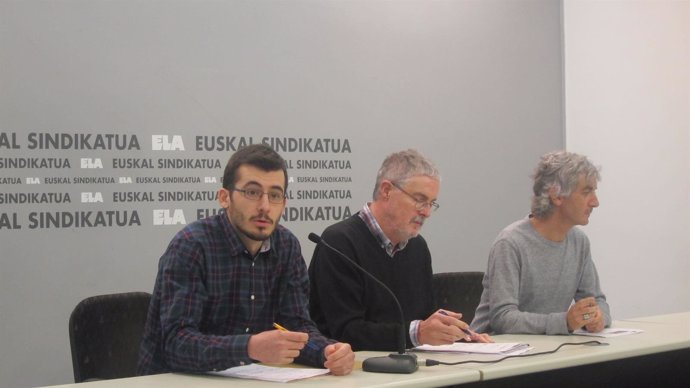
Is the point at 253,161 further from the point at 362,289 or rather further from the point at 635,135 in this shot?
the point at 635,135

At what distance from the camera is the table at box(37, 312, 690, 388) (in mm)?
1989

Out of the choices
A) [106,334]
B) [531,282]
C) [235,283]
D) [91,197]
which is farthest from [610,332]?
[91,197]

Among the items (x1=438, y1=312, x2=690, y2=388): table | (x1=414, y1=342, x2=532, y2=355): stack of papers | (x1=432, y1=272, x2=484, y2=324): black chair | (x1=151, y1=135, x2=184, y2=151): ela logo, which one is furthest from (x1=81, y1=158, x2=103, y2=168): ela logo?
(x1=438, y1=312, x2=690, y2=388): table

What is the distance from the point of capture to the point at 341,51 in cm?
403

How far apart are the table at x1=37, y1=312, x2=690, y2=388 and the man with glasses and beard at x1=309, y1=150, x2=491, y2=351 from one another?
13 centimetres

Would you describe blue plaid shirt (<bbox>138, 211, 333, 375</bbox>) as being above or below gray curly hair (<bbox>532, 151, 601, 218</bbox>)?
below

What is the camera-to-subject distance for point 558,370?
2664 mm

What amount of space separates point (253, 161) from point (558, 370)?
119 cm

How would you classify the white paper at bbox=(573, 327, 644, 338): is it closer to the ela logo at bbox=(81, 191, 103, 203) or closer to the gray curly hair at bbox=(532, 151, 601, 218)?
the gray curly hair at bbox=(532, 151, 601, 218)

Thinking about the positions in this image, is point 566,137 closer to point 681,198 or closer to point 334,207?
point 681,198

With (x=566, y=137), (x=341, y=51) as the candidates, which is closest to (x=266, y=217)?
(x=341, y=51)

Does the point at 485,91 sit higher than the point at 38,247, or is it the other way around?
the point at 485,91

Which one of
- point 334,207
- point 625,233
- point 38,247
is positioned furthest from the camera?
point 625,233

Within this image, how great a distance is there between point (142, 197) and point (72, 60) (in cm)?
60
